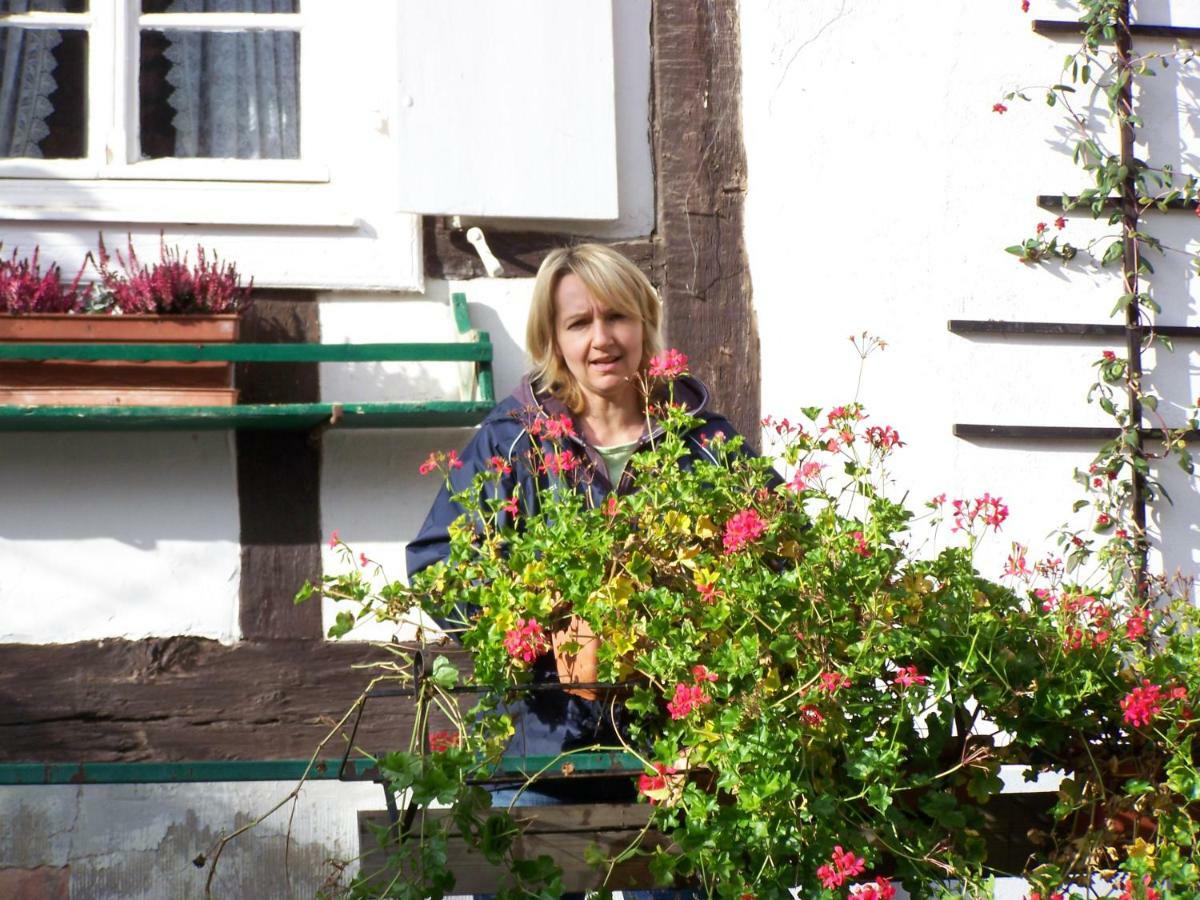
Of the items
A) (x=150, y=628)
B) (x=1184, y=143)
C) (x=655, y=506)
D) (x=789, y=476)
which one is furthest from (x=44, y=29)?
(x=1184, y=143)

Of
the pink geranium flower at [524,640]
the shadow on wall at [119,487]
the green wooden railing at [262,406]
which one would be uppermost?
the green wooden railing at [262,406]

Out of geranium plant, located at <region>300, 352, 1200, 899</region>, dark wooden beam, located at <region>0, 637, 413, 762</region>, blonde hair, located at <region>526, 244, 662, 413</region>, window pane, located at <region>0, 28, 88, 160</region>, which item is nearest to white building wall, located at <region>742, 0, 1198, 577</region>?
blonde hair, located at <region>526, 244, 662, 413</region>

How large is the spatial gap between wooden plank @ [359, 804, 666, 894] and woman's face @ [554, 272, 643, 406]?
3.50 ft

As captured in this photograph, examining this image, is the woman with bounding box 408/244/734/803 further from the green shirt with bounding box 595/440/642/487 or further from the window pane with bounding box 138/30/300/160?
the window pane with bounding box 138/30/300/160

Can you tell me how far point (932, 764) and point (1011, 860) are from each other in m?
0.19

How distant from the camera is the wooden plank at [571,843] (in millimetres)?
1929

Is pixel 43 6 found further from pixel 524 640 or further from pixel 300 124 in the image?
pixel 524 640

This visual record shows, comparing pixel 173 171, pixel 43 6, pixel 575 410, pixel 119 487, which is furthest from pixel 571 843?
pixel 43 6

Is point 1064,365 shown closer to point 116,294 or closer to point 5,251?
point 116,294

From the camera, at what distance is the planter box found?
11.6 ft

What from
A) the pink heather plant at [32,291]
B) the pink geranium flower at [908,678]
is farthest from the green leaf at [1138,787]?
the pink heather plant at [32,291]

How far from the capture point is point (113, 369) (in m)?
3.58

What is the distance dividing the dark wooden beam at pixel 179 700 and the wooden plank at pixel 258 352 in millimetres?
649

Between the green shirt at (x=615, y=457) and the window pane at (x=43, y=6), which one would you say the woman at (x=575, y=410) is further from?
the window pane at (x=43, y=6)
